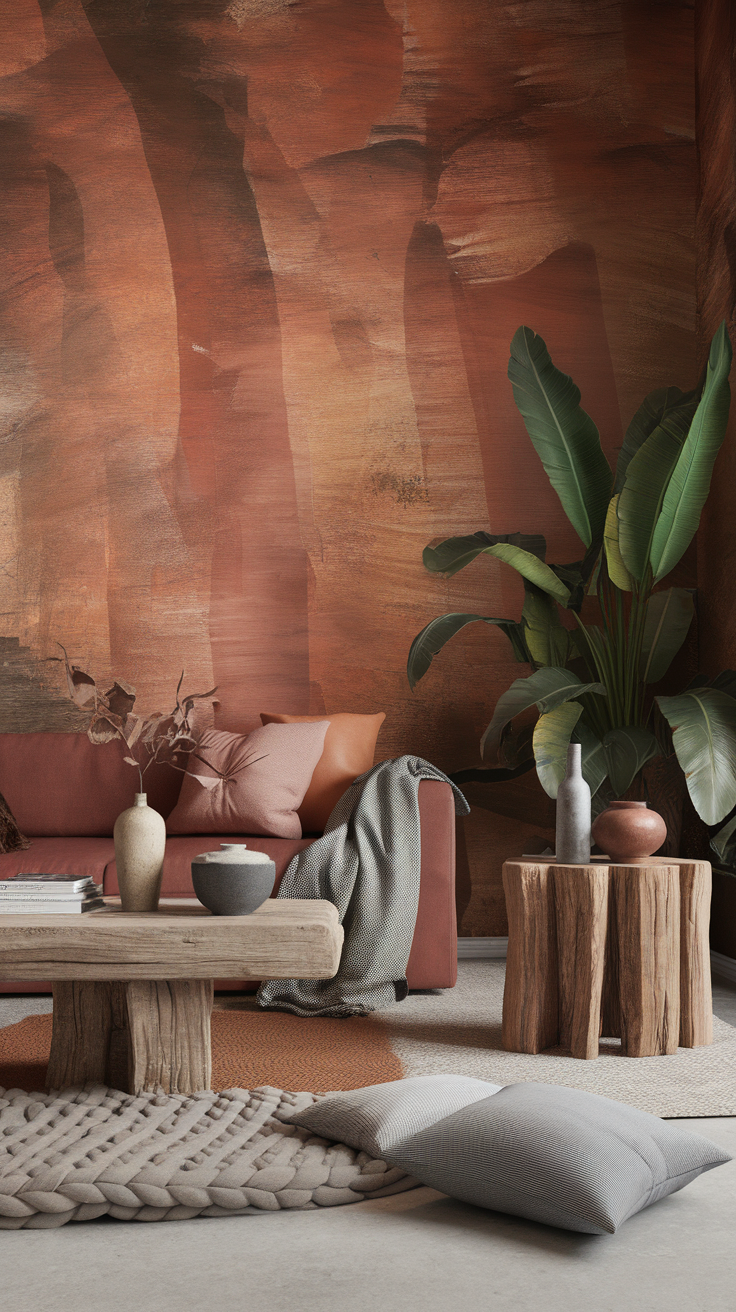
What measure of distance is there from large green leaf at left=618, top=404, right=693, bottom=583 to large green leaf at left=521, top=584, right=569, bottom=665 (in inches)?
16.9

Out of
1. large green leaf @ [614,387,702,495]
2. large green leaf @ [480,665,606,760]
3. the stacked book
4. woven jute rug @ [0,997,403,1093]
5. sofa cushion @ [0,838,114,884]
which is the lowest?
woven jute rug @ [0,997,403,1093]

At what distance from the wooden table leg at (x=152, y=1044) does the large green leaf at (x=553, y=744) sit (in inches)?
Result: 49.1

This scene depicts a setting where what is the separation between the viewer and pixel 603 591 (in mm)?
3580

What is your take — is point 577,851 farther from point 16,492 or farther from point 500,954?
point 16,492

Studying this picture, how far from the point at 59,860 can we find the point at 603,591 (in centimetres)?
196

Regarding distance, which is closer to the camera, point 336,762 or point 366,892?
point 366,892

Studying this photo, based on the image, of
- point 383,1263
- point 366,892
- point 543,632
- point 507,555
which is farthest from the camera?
point 543,632

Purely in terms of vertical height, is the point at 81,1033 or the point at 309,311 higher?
the point at 309,311

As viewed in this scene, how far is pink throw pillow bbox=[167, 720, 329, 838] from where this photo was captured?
3354mm

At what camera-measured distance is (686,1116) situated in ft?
6.60

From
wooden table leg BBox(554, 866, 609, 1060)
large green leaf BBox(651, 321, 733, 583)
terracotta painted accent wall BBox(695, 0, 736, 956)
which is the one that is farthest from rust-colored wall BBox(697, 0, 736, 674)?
wooden table leg BBox(554, 866, 609, 1060)

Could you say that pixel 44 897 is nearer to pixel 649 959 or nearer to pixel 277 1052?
pixel 277 1052

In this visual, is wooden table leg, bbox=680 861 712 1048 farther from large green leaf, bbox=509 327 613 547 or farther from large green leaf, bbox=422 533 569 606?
large green leaf, bbox=509 327 613 547

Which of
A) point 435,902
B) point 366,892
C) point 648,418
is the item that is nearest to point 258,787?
point 366,892
